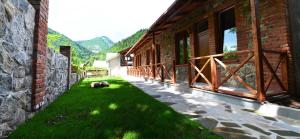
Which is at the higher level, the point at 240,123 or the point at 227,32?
the point at 227,32

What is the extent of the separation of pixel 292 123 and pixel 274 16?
2.47 meters

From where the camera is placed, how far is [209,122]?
8.64ft

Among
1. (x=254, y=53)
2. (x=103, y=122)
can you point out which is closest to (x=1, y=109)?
(x=103, y=122)

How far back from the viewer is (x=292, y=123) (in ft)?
8.15

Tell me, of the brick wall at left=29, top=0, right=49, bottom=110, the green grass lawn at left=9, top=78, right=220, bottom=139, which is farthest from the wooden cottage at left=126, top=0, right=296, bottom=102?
the brick wall at left=29, top=0, right=49, bottom=110

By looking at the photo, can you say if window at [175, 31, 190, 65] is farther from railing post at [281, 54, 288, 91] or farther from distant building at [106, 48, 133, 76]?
distant building at [106, 48, 133, 76]

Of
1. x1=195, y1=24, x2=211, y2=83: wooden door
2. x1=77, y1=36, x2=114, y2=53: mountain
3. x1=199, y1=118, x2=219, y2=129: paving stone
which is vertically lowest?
x1=199, y1=118, x2=219, y2=129: paving stone

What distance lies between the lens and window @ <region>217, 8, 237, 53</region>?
5445 mm

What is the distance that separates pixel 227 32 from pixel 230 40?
0.96 ft

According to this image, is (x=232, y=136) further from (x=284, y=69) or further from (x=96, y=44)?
(x=96, y=44)

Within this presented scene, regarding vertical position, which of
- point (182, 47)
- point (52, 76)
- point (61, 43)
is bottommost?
point (52, 76)

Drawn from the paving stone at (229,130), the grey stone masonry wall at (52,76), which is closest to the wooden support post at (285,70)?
the paving stone at (229,130)

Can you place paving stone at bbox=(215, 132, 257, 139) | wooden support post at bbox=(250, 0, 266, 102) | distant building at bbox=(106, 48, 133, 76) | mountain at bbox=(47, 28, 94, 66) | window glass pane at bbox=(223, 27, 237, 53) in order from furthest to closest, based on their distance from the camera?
distant building at bbox=(106, 48, 133, 76), mountain at bbox=(47, 28, 94, 66), window glass pane at bbox=(223, 27, 237, 53), wooden support post at bbox=(250, 0, 266, 102), paving stone at bbox=(215, 132, 257, 139)

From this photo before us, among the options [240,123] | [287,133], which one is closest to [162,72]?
[240,123]
